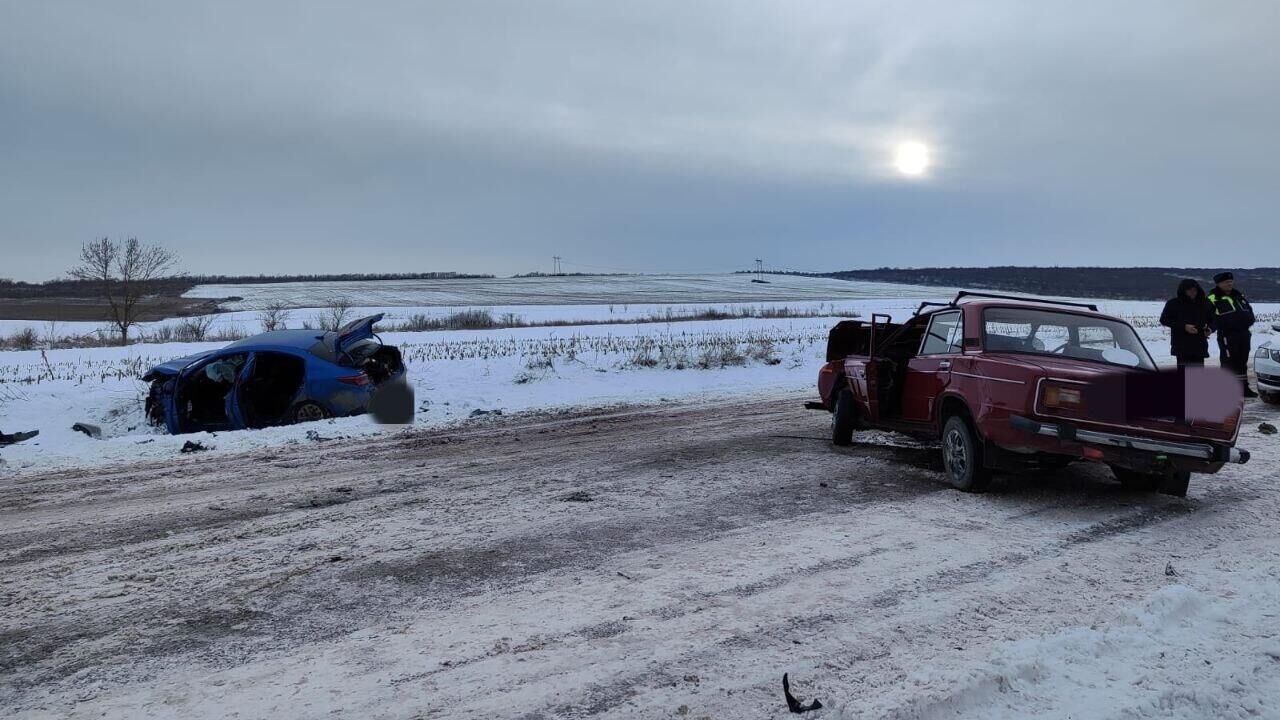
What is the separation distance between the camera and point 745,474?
24.9ft

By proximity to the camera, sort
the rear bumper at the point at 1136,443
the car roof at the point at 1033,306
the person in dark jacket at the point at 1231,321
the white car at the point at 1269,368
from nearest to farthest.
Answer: the rear bumper at the point at 1136,443 → the car roof at the point at 1033,306 → the person in dark jacket at the point at 1231,321 → the white car at the point at 1269,368

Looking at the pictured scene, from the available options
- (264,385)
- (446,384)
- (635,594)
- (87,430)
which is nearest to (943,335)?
(635,594)

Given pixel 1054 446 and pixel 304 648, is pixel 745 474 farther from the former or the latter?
pixel 304 648

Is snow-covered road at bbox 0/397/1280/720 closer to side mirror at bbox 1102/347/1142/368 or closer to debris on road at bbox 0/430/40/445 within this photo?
side mirror at bbox 1102/347/1142/368

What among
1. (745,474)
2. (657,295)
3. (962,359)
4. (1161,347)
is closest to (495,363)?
(745,474)

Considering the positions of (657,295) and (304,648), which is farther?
(657,295)

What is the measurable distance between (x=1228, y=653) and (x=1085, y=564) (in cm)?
125

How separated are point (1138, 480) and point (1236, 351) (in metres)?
6.04

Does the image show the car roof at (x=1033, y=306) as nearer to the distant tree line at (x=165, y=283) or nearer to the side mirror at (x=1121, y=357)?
the side mirror at (x=1121, y=357)

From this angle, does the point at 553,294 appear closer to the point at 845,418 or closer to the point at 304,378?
Answer: the point at 304,378

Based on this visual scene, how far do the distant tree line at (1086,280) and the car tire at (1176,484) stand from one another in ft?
220

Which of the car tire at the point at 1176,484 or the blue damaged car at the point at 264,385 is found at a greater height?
the blue damaged car at the point at 264,385

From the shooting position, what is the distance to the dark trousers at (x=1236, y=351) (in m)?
11.1

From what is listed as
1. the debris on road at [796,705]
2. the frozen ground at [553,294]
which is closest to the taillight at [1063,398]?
the debris on road at [796,705]
